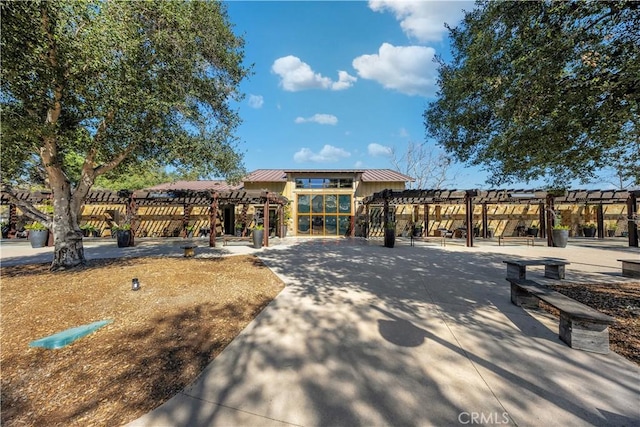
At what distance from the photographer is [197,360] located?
2.94 m

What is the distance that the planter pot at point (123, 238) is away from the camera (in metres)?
12.8

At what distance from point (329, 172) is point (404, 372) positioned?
56.0 feet

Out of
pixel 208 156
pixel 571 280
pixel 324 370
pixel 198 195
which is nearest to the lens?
pixel 324 370

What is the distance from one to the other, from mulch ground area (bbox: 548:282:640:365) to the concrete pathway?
1.48 ft

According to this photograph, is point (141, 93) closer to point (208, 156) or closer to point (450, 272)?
point (208, 156)

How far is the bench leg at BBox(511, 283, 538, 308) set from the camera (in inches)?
174

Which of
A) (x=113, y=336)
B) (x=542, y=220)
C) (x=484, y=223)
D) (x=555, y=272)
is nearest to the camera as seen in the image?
(x=113, y=336)

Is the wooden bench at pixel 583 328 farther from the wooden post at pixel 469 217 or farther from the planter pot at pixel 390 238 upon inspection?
the wooden post at pixel 469 217

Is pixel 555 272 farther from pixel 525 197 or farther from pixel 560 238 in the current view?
pixel 525 197

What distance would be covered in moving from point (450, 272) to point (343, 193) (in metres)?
12.7

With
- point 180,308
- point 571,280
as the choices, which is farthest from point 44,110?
point 571,280

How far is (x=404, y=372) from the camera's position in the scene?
2.64 m

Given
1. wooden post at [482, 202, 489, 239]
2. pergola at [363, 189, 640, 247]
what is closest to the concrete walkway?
pergola at [363, 189, 640, 247]

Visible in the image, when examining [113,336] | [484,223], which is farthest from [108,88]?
[484,223]
